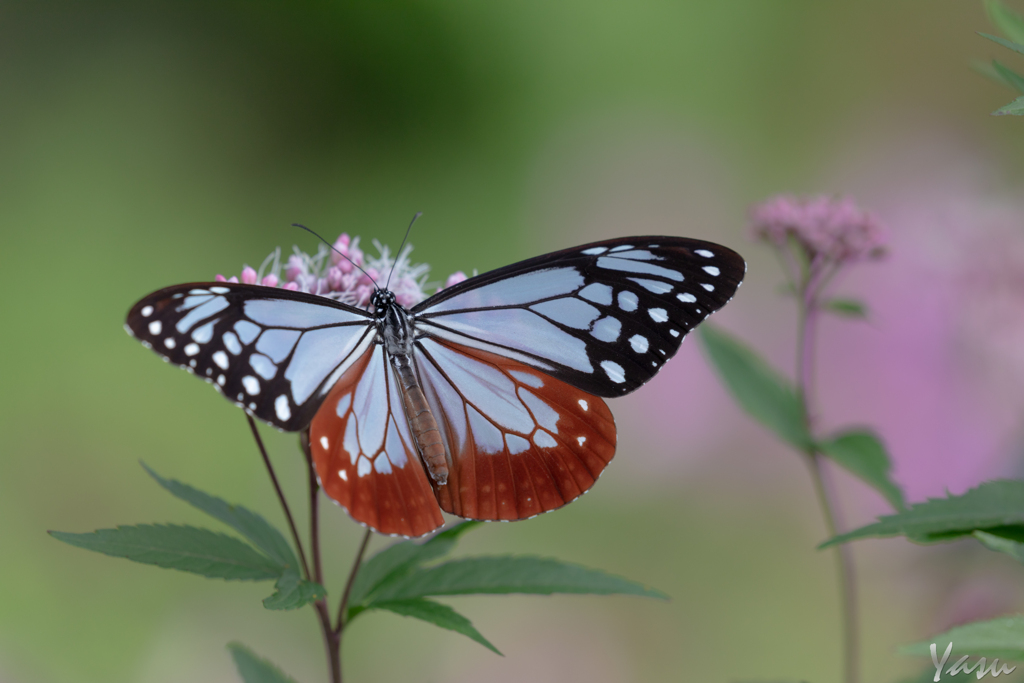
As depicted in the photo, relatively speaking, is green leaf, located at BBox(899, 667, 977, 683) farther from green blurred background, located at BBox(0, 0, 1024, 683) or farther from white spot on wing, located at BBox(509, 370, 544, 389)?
green blurred background, located at BBox(0, 0, 1024, 683)

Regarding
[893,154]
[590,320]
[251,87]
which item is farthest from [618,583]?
[251,87]

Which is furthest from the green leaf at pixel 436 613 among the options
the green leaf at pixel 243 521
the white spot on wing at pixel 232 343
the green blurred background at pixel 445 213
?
the green blurred background at pixel 445 213

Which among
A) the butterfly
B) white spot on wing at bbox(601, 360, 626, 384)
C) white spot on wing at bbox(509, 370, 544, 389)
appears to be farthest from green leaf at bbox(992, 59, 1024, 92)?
white spot on wing at bbox(509, 370, 544, 389)

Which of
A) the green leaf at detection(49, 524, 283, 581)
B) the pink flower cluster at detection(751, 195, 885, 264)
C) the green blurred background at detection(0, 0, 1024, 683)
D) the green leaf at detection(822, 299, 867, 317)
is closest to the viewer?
the green leaf at detection(49, 524, 283, 581)

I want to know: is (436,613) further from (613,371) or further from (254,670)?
(613,371)

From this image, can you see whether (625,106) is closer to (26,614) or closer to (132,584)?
(132,584)

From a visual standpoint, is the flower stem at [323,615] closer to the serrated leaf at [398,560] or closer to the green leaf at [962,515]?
the serrated leaf at [398,560]
